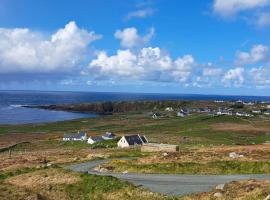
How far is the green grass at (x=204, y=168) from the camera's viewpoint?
44188 millimetres

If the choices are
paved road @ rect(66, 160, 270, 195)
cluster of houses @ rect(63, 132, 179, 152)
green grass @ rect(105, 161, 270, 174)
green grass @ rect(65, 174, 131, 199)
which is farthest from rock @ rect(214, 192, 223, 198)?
cluster of houses @ rect(63, 132, 179, 152)

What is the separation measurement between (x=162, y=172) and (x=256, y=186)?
13.1m

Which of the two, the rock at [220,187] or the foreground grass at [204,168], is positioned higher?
the rock at [220,187]

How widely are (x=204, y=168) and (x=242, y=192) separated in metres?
12.8

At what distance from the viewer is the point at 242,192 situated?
32000 millimetres

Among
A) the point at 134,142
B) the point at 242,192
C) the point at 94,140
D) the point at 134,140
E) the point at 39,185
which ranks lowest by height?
the point at 94,140

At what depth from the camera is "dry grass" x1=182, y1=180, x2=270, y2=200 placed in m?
30.6

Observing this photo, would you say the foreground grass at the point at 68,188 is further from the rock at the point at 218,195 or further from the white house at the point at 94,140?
the white house at the point at 94,140

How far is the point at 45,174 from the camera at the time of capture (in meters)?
42.1

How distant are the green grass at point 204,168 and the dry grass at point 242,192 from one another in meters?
9.13

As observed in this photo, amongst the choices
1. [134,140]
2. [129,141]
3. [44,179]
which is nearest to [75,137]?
[134,140]

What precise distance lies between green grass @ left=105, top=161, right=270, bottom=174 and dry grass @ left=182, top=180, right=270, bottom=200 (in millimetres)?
9126

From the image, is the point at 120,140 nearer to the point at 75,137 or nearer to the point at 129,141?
the point at 129,141

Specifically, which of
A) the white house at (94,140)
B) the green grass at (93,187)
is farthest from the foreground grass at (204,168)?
the white house at (94,140)
